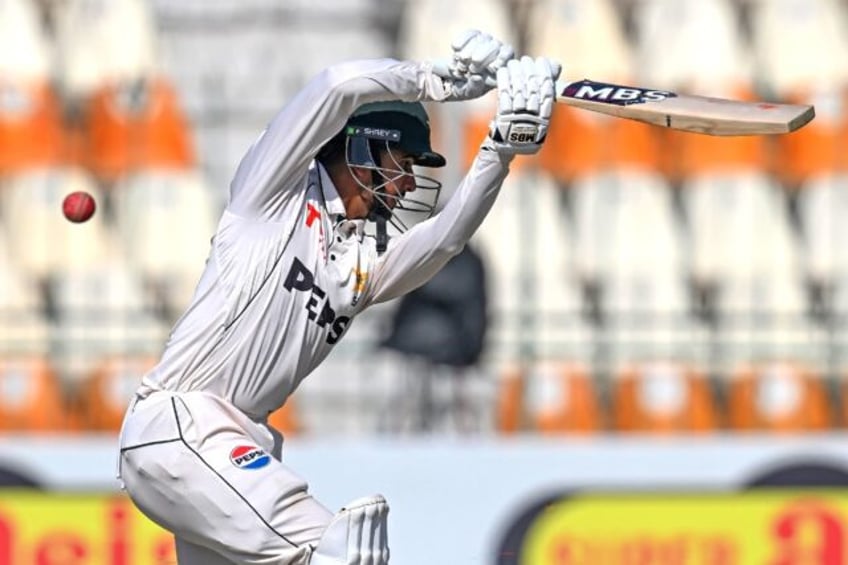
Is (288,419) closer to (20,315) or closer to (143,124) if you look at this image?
(20,315)

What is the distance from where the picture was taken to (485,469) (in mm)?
6234

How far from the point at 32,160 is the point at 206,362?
12.5 feet

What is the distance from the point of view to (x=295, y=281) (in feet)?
12.4

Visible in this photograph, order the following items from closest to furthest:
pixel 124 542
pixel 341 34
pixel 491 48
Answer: pixel 491 48, pixel 124 542, pixel 341 34

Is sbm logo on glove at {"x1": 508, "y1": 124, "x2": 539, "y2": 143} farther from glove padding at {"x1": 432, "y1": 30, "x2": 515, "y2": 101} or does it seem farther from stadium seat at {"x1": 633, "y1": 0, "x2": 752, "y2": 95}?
stadium seat at {"x1": 633, "y1": 0, "x2": 752, "y2": 95}

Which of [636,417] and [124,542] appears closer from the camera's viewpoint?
[124,542]

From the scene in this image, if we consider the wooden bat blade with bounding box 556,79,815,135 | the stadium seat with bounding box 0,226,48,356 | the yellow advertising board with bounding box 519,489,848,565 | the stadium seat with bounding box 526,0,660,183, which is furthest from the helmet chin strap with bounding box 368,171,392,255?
the stadium seat with bounding box 526,0,660,183

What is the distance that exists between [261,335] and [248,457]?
258 millimetres

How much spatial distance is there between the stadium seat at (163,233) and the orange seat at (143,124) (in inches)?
4.6

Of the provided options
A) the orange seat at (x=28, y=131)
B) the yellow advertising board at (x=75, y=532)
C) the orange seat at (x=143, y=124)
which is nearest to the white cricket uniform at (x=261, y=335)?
the yellow advertising board at (x=75, y=532)

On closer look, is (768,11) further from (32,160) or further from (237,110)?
(32,160)

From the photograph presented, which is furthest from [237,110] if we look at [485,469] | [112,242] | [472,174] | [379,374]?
[472,174]

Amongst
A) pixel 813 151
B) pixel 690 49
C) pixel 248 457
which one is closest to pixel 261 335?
pixel 248 457

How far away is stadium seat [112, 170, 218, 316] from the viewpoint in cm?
713
